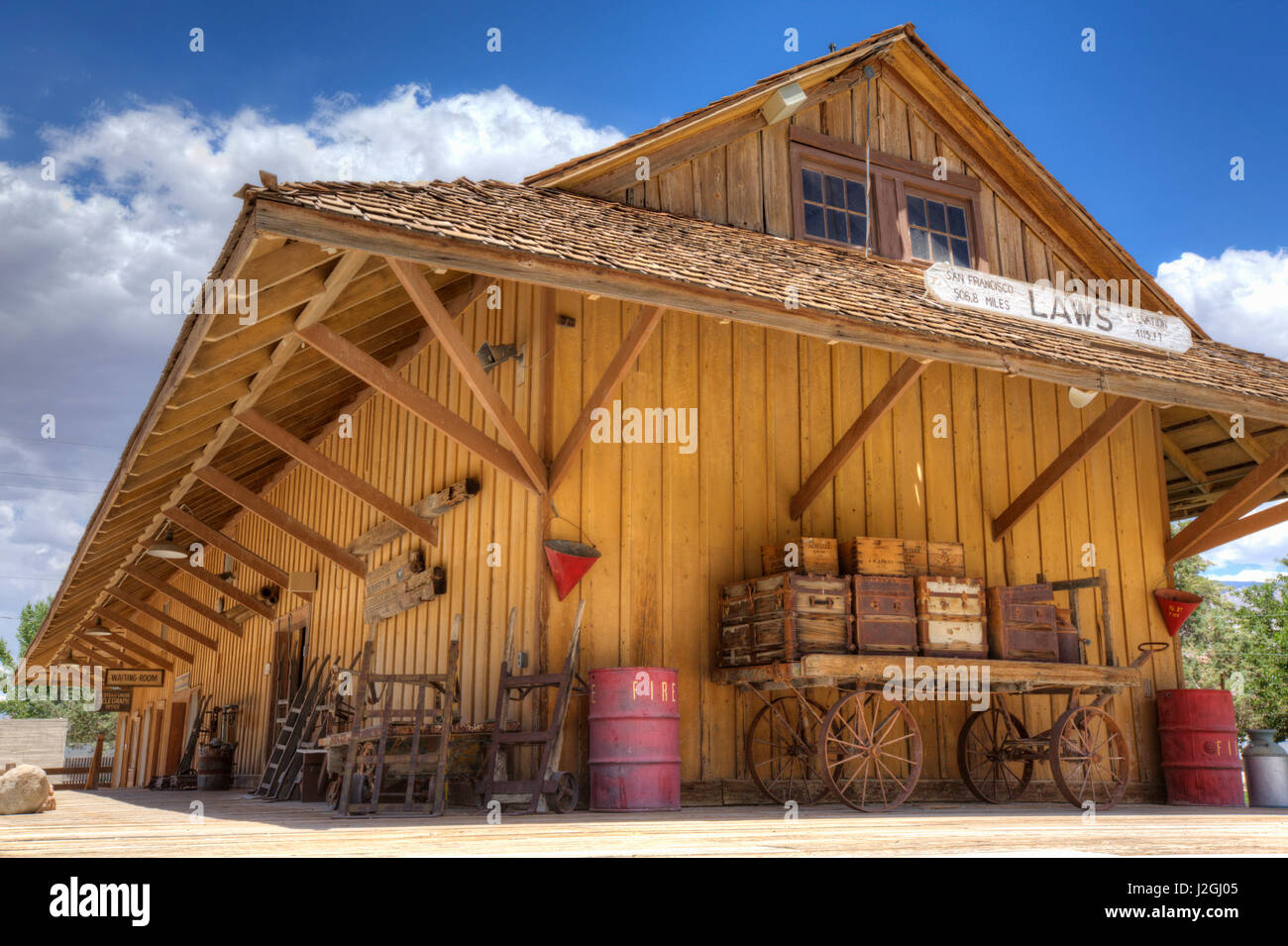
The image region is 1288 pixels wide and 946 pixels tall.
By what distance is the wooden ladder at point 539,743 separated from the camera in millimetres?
7203

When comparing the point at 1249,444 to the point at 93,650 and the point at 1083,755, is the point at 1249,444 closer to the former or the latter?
the point at 1083,755

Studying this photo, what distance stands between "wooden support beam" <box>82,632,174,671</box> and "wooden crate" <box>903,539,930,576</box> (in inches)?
742

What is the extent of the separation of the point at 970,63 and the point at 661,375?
563cm

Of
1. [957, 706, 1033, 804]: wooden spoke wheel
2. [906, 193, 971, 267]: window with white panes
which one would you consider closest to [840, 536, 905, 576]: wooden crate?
[957, 706, 1033, 804]: wooden spoke wheel

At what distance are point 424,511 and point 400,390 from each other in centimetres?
310

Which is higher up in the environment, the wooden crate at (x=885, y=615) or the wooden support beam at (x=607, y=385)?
the wooden support beam at (x=607, y=385)

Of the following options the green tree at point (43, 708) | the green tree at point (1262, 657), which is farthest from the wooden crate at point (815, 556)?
the green tree at point (43, 708)

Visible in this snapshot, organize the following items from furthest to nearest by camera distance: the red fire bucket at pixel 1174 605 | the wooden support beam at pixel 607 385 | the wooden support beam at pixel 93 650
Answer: the wooden support beam at pixel 93 650
the red fire bucket at pixel 1174 605
the wooden support beam at pixel 607 385

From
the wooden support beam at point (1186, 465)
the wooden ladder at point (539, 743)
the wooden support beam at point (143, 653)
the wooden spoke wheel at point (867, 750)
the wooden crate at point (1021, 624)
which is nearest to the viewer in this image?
the wooden ladder at point (539, 743)

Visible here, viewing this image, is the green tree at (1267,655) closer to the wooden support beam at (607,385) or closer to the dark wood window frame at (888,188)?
the dark wood window frame at (888,188)

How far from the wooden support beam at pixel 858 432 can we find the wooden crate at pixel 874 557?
99 centimetres

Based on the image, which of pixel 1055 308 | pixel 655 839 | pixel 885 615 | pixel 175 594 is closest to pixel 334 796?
pixel 885 615
